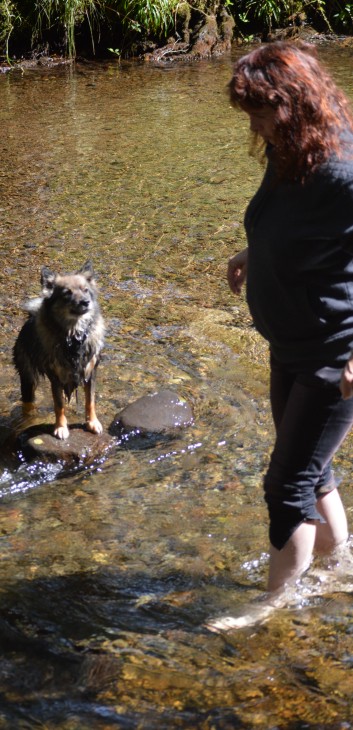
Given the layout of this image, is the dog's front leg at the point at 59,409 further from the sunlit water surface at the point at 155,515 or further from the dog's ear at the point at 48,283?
the dog's ear at the point at 48,283

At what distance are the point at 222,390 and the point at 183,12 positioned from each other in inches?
438

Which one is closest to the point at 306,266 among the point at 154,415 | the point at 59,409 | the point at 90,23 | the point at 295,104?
the point at 295,104

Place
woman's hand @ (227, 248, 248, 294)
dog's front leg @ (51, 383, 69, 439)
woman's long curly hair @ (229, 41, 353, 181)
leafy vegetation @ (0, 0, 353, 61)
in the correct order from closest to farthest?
woman's long curly hair @ (229, 41, 353, 181)
woman's hand @ (227, 248, 248, 294)
dog's front leg @ (51, 383, 69, 439)
leafy vegetation @ (0, 0, 353, 61)

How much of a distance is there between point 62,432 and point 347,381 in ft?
7.91

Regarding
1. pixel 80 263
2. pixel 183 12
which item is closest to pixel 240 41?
pixel 183 12

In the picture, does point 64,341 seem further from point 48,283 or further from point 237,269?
point 237,269

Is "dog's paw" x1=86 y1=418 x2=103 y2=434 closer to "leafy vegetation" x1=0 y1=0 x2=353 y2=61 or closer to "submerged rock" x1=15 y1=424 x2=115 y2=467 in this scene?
"submerged rock" x1=15 y1=424 x2=115 y2=467

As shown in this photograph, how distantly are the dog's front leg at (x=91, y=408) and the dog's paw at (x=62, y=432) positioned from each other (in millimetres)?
119

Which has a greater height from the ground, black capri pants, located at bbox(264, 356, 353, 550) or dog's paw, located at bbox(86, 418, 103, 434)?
black capri pants, located at bbox(264, 356, 353, 550)

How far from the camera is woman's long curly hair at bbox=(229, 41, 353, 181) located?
100 inches

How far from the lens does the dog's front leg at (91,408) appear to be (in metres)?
4.77

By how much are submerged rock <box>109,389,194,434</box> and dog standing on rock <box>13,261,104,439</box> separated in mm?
144

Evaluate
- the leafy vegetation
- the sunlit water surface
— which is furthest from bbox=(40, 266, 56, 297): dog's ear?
the leafy vegetation

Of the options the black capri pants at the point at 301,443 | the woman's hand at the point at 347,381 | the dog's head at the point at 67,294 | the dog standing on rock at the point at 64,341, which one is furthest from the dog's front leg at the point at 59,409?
the woman's hand at the point at 347,381
